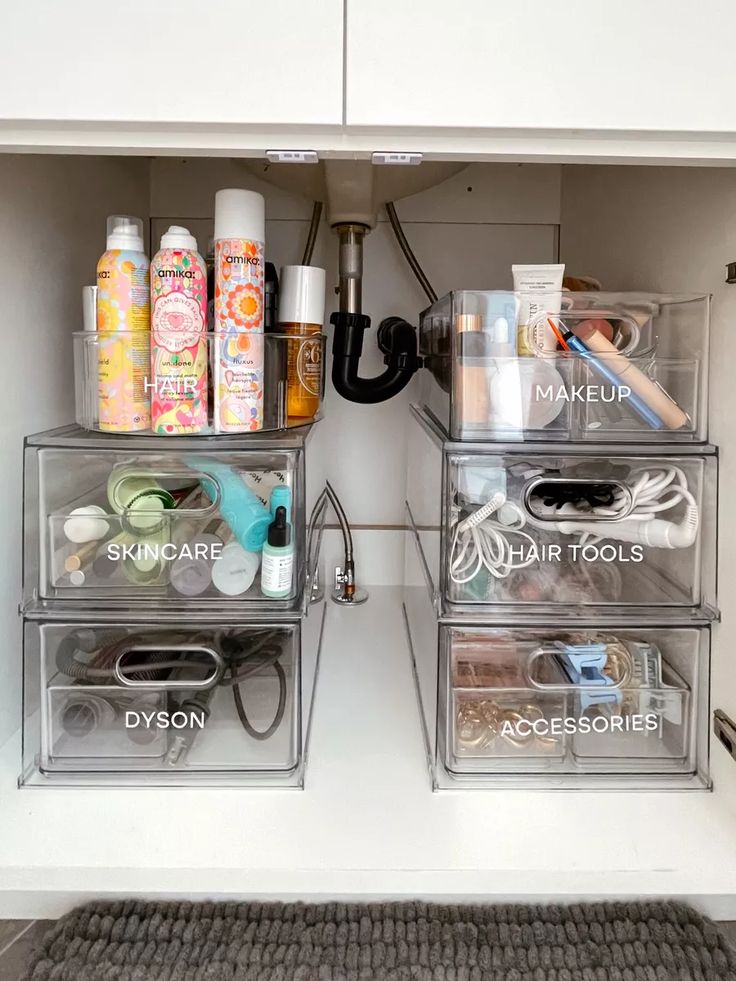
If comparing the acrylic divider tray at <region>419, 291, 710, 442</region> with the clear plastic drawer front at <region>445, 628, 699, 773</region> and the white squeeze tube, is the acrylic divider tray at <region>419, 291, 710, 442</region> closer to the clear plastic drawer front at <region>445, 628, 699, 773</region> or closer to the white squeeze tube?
the white squeeze tube

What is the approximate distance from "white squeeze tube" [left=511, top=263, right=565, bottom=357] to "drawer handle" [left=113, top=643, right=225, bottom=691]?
1.40ft

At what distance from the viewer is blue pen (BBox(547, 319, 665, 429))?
67 cm

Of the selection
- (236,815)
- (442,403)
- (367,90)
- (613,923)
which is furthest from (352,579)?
(367,90)

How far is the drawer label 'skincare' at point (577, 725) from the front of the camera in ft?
2.29

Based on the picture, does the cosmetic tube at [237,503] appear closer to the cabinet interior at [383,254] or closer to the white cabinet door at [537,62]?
the cabinet interior at [383,254]

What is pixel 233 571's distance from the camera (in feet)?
2.26

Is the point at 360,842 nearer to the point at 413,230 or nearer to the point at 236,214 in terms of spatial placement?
the point at 236,214

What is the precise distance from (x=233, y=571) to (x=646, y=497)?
41 cm

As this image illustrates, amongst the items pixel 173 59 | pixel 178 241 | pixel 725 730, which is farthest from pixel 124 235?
pixel 725 730

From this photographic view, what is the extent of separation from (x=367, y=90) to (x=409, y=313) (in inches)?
23.3

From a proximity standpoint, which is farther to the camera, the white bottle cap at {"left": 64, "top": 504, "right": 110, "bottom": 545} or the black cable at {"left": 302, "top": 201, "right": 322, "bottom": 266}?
the black cable at {"left": 302, "top": 201, "right": 322, "bottom": 266}

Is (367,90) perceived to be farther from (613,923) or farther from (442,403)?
(613,923)

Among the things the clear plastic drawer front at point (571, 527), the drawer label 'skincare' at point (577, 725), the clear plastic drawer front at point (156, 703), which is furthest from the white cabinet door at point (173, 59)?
the drawer label 'skincare' at point (577, 725)

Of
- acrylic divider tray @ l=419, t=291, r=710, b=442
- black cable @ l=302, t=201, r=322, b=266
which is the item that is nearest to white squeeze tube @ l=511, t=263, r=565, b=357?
acrylic divider tray @ l=419, t=291, r=710, b=442
